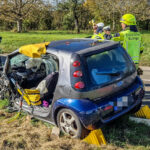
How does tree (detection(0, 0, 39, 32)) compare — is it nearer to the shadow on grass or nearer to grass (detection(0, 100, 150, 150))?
grass (detection(0, 100, 150, 150))

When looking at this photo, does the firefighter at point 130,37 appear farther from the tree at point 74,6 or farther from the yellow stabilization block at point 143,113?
the tree at point 74,6

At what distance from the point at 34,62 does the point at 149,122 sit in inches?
108

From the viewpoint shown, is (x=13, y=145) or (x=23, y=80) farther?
(x=23, y=80)

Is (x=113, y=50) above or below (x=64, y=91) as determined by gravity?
above

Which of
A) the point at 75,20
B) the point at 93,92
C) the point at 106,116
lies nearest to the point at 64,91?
the point at 93,92

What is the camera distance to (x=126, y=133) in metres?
3.93

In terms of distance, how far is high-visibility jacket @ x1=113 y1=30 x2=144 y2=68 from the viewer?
5.21m

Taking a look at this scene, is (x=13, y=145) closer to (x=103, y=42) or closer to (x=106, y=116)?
(x=106, y=116)

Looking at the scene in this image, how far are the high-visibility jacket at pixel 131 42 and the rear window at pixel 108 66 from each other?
41.3 inches

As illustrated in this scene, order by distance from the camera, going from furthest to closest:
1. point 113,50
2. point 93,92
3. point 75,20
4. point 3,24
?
point 3,24 → point 75,20 → point 113,50 → point 93,92

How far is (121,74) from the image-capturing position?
3980 mm

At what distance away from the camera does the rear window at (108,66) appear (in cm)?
366

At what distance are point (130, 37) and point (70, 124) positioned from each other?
259 cm

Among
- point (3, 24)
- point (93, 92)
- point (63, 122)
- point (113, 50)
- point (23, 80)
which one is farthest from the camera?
point (3, 24)
